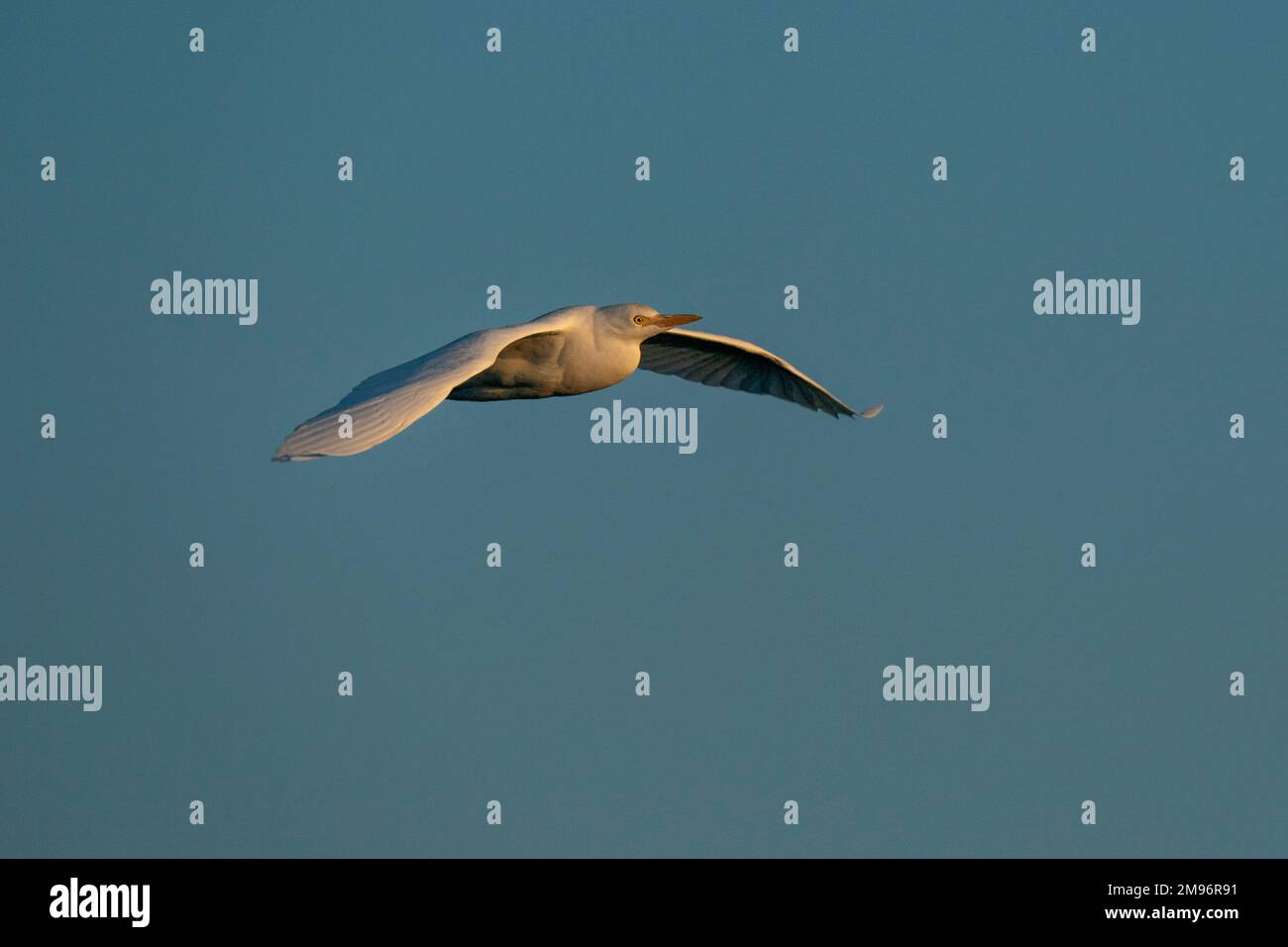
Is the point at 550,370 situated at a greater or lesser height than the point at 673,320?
lesser

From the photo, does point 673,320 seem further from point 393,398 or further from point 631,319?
point 393,398

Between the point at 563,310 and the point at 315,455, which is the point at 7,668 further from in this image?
the point at 315,455

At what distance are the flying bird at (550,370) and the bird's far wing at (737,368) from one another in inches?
0.6

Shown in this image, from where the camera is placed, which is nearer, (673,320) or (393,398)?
(393,398)

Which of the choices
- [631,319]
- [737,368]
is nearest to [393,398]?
[631,319]

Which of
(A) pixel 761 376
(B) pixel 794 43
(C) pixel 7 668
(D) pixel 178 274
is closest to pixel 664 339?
(A) pixel 761 376

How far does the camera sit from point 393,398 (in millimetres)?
21000

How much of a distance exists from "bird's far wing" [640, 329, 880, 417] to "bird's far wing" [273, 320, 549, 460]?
19.6ft

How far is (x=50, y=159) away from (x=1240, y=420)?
21.9 metres

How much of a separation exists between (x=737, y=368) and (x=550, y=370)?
5443 mm

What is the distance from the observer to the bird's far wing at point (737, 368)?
98.8 feet

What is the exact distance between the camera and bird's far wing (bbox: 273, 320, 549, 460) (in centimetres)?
1953

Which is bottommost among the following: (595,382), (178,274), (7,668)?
(7,668)

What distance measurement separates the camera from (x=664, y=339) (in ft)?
98.5
